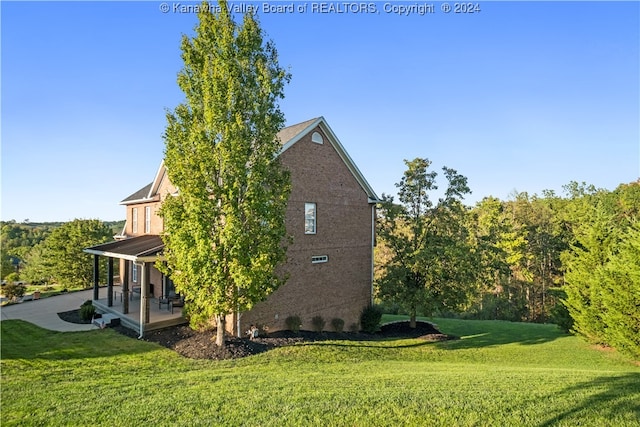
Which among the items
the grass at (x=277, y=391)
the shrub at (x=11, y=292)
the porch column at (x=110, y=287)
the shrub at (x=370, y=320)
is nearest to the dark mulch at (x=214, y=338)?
the grass at (x=277, y=391)

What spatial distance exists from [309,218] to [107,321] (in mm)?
9840

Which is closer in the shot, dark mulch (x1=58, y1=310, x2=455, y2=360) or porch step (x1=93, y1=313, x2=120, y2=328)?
dark mulch (x1=58, y1=310, x2=455, y2=360)

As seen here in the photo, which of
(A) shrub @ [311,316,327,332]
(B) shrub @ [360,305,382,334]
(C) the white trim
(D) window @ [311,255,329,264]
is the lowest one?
(B) shrub @ [360,305,382,334]

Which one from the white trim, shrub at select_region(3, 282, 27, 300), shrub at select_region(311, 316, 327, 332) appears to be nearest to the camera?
shrub at select_region(311, 316, 327, 332)

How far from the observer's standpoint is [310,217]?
55.2 feet

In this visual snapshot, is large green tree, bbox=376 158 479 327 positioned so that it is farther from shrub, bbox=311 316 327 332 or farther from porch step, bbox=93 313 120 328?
porch step, bbox=93 313 120 328

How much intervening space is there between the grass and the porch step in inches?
82.4

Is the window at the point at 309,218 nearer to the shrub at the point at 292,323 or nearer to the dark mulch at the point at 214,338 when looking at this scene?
the shrub at the point at 292,323

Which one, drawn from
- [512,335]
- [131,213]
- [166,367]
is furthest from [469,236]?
[131,213]

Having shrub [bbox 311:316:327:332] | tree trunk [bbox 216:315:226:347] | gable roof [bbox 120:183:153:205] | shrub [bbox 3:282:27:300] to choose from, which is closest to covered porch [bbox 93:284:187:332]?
tree trunk [bbox 216:315:226:347]

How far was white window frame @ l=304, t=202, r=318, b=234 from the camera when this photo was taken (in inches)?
653

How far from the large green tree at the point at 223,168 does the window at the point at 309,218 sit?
4691mm

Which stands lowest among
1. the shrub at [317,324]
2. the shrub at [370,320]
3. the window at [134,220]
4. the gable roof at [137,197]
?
the shrub at [370,320]

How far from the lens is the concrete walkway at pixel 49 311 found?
15.0 m
